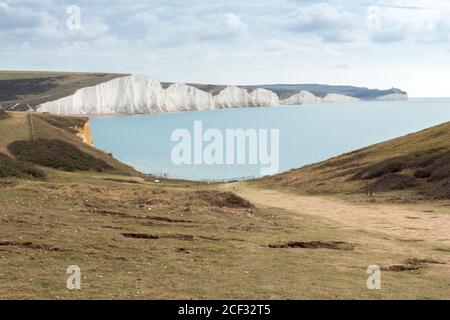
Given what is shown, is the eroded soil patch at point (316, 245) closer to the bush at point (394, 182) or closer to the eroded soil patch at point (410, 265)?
the eroded soil patch at point (410, 265)

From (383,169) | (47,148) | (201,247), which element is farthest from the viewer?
(47,148)

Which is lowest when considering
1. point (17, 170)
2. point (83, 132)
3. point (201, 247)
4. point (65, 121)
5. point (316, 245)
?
point (316, 245)

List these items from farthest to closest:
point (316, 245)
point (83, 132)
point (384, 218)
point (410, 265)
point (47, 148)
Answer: point (83, 132) < point (47, 148) < point (384, 218) < point (316, 245) < point (410, 265)

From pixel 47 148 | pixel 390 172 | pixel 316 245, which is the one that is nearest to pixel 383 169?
pixel 390 172

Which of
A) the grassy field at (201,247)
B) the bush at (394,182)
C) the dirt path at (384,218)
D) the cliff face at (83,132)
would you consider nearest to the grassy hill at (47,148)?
the cliff face at (83,132)

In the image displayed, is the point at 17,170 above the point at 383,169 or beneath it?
above

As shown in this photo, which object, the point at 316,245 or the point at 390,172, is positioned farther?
the point at 390,172

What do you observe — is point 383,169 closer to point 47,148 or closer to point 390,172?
point 390,172
